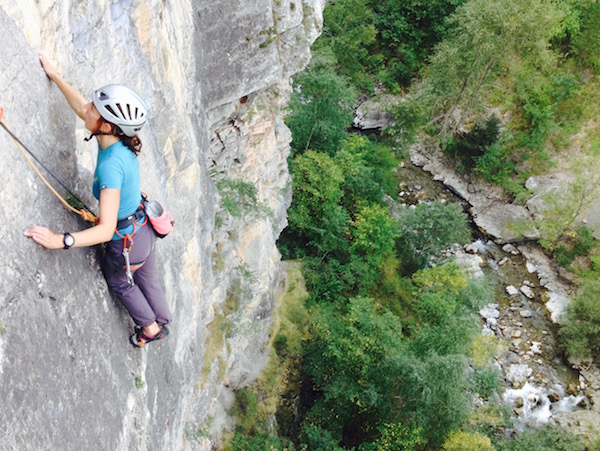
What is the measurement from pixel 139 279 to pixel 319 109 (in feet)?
50.9

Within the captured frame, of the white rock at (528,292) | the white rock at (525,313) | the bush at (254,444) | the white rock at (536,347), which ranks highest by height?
the bush at (254,444)

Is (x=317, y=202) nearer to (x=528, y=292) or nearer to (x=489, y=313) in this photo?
(x=489, y=313)

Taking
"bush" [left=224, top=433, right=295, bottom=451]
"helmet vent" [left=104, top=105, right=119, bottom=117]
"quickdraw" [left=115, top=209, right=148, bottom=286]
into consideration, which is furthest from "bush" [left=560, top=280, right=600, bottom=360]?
"helmet vent" [left=104, top=105, right=119, bottom=117]

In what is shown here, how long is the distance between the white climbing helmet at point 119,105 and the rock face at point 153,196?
0.45m

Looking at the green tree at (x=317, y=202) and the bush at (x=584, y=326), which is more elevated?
the green tree at (x=317, y=202)

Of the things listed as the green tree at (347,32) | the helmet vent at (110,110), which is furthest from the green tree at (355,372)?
the green tree at (347,32)

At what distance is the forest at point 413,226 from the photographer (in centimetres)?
1434

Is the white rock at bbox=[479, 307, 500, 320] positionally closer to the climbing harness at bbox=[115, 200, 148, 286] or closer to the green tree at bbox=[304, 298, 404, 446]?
the green tree at bbox=[304, 298, 404, 446]

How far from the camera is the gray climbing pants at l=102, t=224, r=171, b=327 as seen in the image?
4.62m

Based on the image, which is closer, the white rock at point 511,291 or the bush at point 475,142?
the white rock at point 511,291

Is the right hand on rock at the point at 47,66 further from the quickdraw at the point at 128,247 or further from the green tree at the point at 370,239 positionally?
the green tree at the point at 370,239

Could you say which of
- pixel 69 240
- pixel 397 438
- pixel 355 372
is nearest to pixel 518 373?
pixel 397 438

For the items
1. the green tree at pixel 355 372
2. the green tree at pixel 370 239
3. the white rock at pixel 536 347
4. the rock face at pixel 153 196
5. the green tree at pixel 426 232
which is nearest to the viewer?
the rock face at pixel 153 196

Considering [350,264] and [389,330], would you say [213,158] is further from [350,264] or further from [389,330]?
[350,264]
